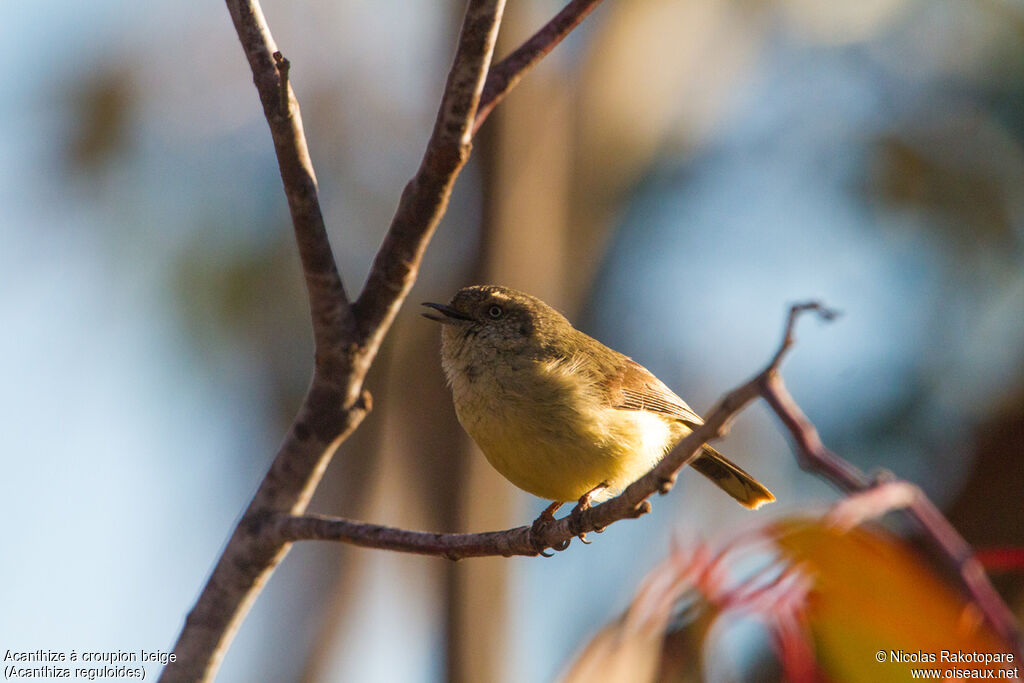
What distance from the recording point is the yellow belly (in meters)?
3.56

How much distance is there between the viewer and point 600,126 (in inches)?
314

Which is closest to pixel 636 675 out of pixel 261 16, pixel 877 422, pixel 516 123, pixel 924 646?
pixel 924 646

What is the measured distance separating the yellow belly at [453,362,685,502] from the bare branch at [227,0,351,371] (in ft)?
4.46

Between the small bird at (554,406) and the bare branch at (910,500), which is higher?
the bare branch at (910,500)

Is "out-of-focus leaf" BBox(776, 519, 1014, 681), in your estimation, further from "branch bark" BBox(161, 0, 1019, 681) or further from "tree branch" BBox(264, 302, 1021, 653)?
"branch bark" BBox(161, 0, 1019, 681)

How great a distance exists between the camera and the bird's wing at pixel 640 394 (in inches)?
157

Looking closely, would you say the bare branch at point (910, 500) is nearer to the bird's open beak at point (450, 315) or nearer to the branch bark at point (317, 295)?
the branch bark at point (317, 295)

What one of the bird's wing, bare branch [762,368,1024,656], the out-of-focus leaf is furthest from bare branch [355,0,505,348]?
the bird's wing

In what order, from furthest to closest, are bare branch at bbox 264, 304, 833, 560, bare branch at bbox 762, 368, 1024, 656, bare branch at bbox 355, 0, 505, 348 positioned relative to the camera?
bare branch at bbox 264, 304, 833, 560, bare branch at bbox 355, 0, 505, 348, bare branch at bbox 762, 368, 1024, 656

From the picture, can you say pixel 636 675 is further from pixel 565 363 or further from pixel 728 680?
pixel 565 363

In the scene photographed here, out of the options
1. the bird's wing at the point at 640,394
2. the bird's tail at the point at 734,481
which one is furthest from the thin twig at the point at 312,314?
the bird's tail at the point at 734,481

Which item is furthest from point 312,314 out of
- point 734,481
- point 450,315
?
point 734,481

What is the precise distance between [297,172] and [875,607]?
154 centimetres

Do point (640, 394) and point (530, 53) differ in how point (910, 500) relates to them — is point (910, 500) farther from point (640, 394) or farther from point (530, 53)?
point (640, 394)
